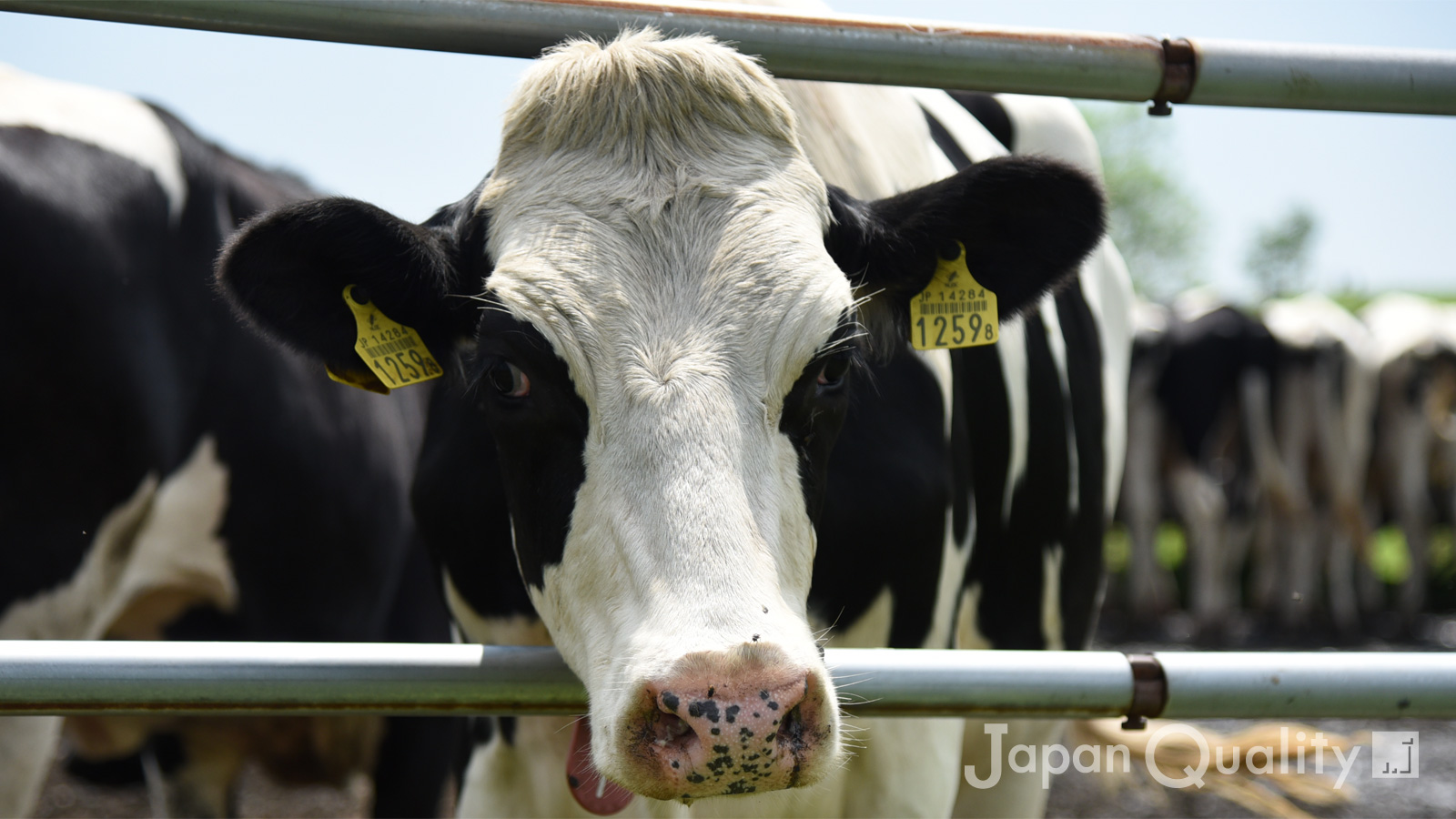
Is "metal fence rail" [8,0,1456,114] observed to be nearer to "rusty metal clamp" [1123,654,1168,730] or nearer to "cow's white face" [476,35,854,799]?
"cow's white face" [476,35,854,799]

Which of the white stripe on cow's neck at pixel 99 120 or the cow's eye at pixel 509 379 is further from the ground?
the cow's eye at pixel 509 379

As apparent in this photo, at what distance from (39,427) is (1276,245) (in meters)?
58.1

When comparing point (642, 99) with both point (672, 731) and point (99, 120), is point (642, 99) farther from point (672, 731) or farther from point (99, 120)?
point (99, 120)

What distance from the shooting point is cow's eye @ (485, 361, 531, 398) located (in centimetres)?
177

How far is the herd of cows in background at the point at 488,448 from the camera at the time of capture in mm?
1647

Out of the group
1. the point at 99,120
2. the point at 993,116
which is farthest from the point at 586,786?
the point at 993,116

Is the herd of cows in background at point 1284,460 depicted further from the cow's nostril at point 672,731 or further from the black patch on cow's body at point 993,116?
the cow's nostril at point 672,731

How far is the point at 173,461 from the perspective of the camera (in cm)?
325

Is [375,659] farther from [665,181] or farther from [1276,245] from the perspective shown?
[1276,245]

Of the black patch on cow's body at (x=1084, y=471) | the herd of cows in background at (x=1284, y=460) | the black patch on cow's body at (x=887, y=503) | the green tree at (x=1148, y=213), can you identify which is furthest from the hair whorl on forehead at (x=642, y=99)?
the green tree at (x=1148, y=213)

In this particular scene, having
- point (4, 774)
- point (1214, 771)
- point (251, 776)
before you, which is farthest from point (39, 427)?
Answer: point (251, 776)

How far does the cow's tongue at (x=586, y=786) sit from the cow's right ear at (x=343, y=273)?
28.2 inches

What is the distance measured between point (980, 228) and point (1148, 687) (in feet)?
3.08

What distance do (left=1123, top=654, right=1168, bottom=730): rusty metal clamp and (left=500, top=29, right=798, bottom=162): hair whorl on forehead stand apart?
1.01 metres
